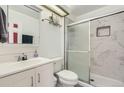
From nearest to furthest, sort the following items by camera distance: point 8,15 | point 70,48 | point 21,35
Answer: point 8,15 < point 21,35 < point 70,48

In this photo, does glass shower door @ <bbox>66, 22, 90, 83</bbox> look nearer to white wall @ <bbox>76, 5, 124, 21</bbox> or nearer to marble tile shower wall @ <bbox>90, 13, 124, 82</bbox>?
marble tile shower wall @ <bbox>90, 13, 124, 82</bbox>

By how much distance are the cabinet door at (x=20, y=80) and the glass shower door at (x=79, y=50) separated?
1.55 meters

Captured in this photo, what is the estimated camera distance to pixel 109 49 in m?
1.80

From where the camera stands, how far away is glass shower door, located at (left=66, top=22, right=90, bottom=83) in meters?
2.21

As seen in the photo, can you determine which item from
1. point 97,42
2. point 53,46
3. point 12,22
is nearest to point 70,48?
point 53,46

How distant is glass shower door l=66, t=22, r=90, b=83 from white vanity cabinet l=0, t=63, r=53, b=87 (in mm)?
1211

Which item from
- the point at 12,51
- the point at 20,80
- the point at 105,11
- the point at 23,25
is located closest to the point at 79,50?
the point at 105,11

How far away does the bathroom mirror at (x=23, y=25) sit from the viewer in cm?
131

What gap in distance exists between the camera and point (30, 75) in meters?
1.00

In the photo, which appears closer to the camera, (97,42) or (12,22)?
(12,22)

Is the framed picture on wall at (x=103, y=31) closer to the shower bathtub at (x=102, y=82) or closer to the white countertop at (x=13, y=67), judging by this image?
the shower bathtub at (x=102, y=82)

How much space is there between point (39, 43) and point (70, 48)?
1159 millimetres

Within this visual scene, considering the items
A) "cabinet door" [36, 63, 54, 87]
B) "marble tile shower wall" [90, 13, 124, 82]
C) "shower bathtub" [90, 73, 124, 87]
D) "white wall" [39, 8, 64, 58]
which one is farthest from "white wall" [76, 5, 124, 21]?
"cabinet door" [36, 63, 54, 87]

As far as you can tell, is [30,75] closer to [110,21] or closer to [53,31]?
[53,31]
